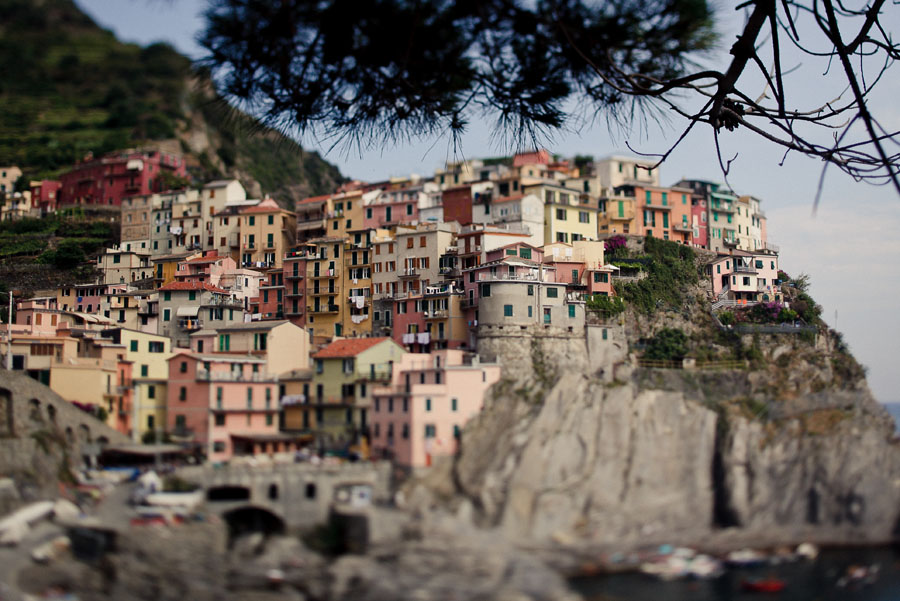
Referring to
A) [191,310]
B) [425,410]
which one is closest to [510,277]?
[425,410]

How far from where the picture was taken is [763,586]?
29844 mm

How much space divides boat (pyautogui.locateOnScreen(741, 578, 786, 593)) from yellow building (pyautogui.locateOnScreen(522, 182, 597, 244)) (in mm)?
23720

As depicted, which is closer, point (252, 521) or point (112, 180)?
point (252, 521)

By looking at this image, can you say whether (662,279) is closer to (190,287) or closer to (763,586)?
(763,586)

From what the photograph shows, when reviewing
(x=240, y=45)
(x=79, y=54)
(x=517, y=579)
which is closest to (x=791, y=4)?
(x=240, y=45)

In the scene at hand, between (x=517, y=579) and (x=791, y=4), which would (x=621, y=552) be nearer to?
(x=517, y=579)

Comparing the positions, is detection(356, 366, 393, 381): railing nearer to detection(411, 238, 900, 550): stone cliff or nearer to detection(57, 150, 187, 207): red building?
detection(411, 238, 900, 550): stone cliff

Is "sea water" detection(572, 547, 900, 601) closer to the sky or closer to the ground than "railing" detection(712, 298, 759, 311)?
closer to the ground

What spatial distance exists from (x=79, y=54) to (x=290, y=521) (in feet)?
50.6

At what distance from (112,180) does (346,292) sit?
23340 millimetres

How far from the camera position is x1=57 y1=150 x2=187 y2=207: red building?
63062 millimetres

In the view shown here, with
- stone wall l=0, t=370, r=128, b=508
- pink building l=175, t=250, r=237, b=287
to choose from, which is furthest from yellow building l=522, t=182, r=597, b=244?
stone wall l=0, t=370, r=128, b=508

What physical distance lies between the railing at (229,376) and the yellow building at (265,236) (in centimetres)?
1469

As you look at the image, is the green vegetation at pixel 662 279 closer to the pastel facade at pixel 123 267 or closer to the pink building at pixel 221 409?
the pink building at pixel 221 409
